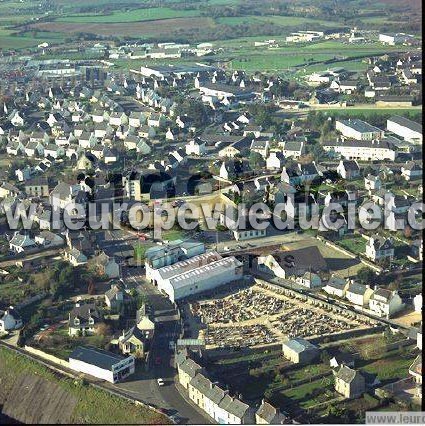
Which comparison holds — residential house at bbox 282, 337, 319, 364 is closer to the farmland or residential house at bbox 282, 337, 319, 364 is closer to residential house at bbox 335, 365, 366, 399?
residential house at bbox 335, 365, 366, 399

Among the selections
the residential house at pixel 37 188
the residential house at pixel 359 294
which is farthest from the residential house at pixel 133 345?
the residential house at pixel 37 188

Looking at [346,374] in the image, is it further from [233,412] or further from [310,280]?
[310,280]

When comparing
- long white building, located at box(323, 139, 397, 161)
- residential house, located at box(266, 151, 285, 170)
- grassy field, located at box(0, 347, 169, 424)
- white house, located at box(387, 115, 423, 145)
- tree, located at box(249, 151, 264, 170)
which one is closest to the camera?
grassy field, located at box(0, 347, 169, 424)

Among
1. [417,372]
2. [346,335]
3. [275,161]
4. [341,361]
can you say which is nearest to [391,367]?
[417,372]

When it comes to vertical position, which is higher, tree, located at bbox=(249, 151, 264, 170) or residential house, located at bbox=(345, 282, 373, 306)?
tree, located at bbox=(249, 151, 264, 170)

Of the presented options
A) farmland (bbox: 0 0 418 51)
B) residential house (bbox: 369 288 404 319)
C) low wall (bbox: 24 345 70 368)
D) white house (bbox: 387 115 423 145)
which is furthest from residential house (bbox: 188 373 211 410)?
farmland (bbox: 0 0 418 51)

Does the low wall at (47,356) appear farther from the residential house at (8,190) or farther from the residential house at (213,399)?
the residential house at (8,190)

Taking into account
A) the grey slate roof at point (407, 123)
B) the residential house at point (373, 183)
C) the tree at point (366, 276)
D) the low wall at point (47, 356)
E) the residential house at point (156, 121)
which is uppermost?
Answer: the residential house at point (156, 121)
